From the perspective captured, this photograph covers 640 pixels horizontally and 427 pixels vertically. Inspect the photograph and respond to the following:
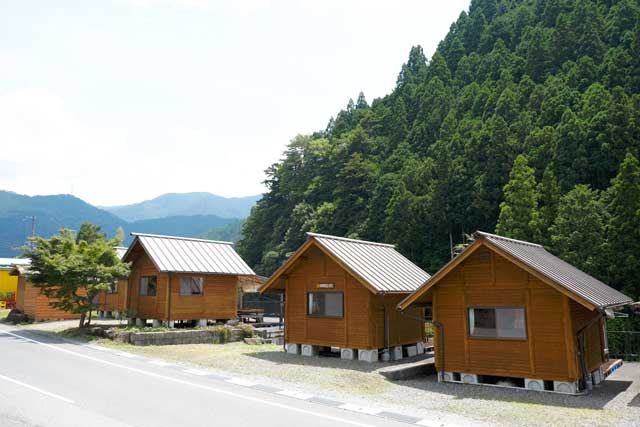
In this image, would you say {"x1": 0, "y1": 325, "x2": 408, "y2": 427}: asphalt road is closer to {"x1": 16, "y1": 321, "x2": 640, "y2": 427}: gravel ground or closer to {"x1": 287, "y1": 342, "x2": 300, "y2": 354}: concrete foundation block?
{"x1": 16, "y1": 321, "x2": 640, "y2": 427}: gravel ground

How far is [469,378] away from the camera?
1457 cm

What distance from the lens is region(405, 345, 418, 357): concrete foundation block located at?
67.0 ft

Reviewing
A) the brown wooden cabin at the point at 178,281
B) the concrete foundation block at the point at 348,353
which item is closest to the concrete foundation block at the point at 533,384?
the concrete foundation block at the point at 348,353

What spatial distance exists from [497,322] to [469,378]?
185 cm

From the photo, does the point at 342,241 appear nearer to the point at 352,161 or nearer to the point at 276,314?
the point at 276,314

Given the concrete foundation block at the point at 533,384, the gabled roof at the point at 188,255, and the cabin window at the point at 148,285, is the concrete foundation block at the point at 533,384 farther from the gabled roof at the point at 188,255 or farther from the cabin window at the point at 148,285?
the cabin window at the point at 148,285

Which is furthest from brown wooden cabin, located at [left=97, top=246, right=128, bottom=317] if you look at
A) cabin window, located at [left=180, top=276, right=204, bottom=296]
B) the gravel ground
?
the gravel ground

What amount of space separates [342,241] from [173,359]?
8.17 metres

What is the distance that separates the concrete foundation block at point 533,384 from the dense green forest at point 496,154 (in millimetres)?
21027

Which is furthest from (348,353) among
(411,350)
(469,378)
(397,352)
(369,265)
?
(469,378)

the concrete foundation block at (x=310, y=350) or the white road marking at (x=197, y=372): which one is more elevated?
the concrete foundation block at (x=310, y=350)

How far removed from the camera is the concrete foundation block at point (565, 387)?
13.0 m

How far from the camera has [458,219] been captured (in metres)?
53.2

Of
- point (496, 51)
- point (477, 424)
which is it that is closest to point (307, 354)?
point (477, 424)
